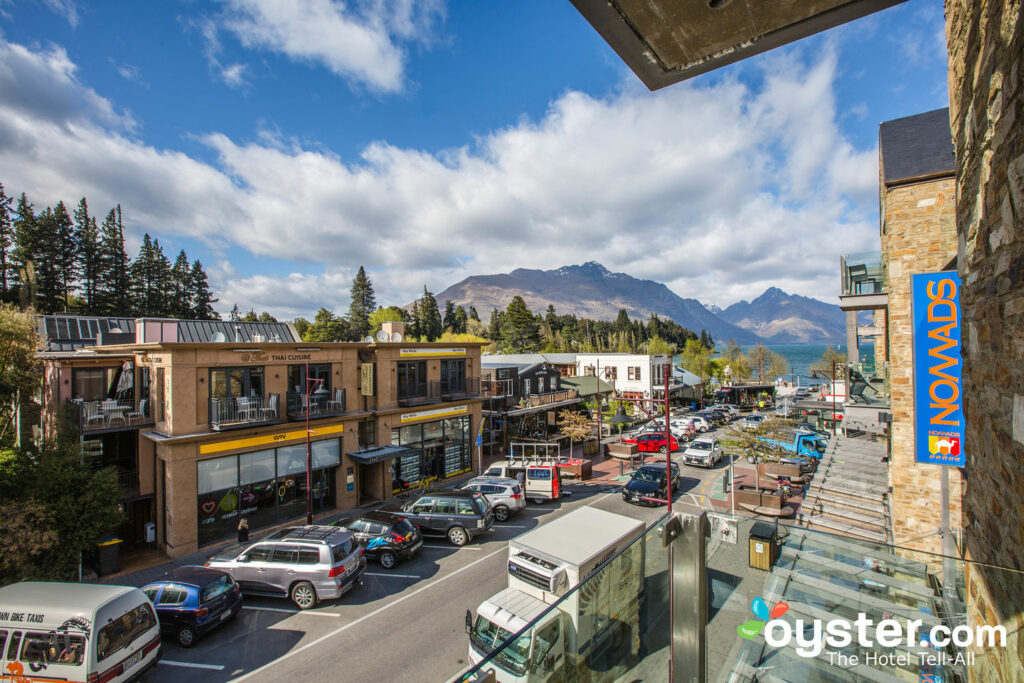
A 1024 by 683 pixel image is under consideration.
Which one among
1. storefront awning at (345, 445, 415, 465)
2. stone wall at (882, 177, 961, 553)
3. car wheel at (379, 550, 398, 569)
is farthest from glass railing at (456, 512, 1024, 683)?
storefront awning at (345, 445, 415, 465)

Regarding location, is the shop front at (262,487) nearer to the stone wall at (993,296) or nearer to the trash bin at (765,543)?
the trash bin at (765,543)

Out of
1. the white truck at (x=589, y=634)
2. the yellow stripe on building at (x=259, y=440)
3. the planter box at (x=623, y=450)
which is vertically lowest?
the planter box at (x=623, y=450)

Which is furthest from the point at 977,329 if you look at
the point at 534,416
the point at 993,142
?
the point at 534,416

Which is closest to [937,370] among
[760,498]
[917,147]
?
[917,147]

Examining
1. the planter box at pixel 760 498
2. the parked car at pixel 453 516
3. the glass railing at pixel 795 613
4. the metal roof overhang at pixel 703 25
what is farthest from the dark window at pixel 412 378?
the metal roof overhang at pixel 703 25

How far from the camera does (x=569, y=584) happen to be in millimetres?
10312

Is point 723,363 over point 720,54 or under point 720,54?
under

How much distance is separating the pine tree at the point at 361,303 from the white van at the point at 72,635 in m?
84.4

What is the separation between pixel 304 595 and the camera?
13.5 metres

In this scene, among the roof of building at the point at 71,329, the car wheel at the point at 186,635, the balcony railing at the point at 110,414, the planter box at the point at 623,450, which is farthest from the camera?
the planter box at the point at 623,450

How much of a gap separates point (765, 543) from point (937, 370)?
742cm

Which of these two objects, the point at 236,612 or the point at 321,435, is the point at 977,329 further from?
the point at 321,435

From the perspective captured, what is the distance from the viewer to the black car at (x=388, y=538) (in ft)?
52.3

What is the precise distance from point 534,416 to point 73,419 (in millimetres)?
28405
